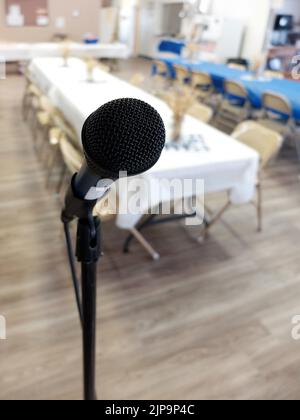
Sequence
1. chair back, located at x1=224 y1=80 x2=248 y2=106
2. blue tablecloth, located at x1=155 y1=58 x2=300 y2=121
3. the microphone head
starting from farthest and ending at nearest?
chair back, located at x1=224 y1=80 x2=248 y2=106 → blue tablecloth, located at x1=155 y1=58 x2=300 y2=121 → the microphone head

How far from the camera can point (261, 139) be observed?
2455 mm

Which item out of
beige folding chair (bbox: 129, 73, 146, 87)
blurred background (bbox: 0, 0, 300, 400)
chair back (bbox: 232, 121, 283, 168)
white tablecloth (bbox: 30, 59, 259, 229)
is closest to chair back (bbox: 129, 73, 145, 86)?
beige folding chair (bbox: 129, 73, 146, 87)

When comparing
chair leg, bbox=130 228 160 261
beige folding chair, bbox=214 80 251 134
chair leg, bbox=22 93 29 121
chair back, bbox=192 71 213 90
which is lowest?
chair leg, bbox=130 228 160 261

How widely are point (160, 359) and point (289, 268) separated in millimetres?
1060

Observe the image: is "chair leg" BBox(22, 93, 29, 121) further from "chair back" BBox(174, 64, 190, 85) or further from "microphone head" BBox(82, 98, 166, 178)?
"microphone head" BBox(82, 98, 166, 178)

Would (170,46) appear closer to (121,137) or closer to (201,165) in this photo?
(201,165)

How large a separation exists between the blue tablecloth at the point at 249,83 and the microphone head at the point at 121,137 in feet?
10.2

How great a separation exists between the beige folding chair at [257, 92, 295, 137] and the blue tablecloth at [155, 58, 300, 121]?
0.10m

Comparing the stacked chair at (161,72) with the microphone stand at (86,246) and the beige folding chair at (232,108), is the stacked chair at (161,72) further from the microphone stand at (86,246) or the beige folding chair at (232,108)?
the microphone stand at (86,246)

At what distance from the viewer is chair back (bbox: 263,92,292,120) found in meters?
3.51

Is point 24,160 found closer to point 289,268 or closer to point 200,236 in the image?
point 200,236

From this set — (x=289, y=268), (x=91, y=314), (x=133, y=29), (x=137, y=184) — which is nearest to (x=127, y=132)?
(x=91, y=314)

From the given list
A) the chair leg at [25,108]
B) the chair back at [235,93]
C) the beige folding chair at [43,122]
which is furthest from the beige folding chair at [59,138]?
the chair back at [235,93]

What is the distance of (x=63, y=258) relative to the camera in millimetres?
2115
